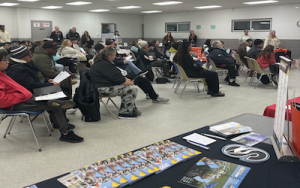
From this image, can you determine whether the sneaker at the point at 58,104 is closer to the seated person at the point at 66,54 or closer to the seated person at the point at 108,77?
the seated person at the point at 108,77

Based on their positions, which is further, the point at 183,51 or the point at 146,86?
the point at 183,51

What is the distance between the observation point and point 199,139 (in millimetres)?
1599

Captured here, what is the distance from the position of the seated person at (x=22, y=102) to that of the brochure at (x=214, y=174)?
2424 mm

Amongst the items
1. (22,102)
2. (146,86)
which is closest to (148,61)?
(146,86)

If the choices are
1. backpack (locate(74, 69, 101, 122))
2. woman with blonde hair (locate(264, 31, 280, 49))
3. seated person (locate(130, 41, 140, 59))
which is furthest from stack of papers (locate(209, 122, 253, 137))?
woman with blonde hair (locate(264, 31, 280, 49))

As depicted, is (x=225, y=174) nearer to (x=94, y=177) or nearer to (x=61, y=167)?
(x=94, y=177)

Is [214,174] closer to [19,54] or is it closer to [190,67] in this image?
[19,54]

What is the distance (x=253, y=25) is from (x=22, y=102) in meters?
13.7

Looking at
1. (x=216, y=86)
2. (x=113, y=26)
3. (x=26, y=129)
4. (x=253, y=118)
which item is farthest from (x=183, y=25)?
(x=253, y=118)

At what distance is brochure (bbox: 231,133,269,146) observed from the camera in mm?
1561

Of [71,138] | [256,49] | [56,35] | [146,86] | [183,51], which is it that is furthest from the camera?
[56,35]

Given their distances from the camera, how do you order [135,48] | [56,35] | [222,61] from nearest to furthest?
[222,61] < [135,48] < [56,35]

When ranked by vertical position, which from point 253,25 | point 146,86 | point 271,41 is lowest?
point 146,86

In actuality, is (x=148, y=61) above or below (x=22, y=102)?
above
